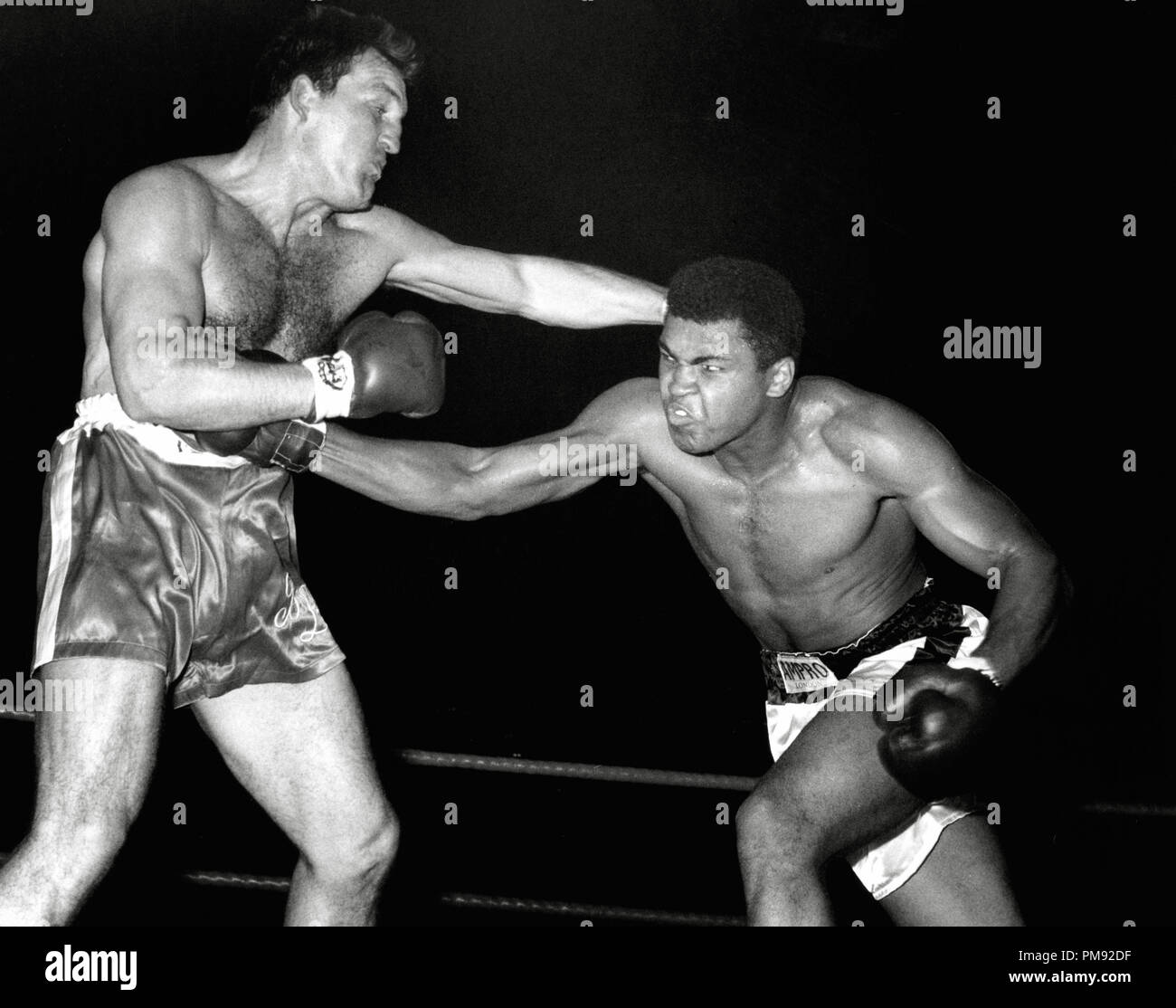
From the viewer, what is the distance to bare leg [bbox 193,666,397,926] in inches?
96.1

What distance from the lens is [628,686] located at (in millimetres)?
5461

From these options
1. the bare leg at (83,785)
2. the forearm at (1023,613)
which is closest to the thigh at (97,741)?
the bare leg at (83,785)

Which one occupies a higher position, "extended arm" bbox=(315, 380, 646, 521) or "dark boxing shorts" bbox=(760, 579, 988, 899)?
"extended arm" bbox=(315, 380, 646, 521)

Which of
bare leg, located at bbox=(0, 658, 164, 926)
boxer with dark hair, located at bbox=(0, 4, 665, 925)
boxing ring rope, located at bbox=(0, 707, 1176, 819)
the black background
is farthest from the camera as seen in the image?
the black background

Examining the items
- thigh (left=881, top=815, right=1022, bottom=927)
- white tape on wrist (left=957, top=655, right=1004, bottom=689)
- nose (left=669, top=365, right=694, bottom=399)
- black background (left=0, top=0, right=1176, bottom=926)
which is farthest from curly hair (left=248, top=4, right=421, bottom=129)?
thigh (left=881, top=815, right=1022, bottom=927)

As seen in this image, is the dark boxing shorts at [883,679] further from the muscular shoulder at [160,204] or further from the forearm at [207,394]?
the muscular shoulder at [160,204]

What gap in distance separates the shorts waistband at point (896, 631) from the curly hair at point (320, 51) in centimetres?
142

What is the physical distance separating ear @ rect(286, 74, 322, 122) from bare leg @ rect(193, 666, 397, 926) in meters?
1.02

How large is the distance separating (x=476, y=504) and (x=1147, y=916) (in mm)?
2746

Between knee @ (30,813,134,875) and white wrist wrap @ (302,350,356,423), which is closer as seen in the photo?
knee @ (30,813,134,875)

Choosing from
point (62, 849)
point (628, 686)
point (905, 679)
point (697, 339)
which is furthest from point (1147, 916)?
point (62, 849)

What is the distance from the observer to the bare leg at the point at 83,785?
2.04 metres

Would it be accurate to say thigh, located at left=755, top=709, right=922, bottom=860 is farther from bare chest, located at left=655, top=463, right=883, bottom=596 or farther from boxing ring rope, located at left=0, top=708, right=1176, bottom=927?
boxing ring rope, located at left=0, top=708, right=1176, bottom=927

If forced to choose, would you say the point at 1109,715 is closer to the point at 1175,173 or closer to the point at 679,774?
the point at 1175,173
